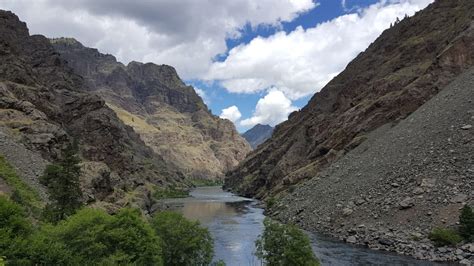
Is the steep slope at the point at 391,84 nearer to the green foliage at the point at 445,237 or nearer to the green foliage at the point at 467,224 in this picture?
the green foliage at the point at 467,224

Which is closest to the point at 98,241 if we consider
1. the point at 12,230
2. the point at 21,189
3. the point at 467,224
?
the point at 12,230

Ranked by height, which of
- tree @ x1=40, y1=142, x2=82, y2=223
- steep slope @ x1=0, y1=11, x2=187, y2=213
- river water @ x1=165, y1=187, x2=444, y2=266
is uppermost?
steep slope @ x1=0, y1=11, x2=187, y2=213

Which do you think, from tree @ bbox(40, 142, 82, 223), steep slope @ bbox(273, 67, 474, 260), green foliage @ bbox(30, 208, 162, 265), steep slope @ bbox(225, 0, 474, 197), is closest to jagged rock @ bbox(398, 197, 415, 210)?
steep slope @ bbox(273, 67, 474, 260)

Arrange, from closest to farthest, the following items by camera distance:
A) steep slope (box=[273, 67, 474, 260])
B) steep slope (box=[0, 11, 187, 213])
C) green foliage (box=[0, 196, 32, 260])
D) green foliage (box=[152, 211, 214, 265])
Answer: green foliage (box=[0, 196, 32, 260]), green foliage (box=[152, 211, 214, 265]), steep slope (box=[273, 67, 474, 260]), steep slope (box=[0, 11, 187, 213])

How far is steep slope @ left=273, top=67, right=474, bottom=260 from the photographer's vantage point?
235ft

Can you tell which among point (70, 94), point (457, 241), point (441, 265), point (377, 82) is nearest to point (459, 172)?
point (457, 241)

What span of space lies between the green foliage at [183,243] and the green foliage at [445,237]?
31.6 meters

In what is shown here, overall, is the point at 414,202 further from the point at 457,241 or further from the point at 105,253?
the point at 105,253

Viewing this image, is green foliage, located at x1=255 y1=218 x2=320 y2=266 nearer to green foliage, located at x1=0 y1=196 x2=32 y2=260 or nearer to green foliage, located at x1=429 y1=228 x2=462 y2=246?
green foliage, located at x1=429 y1=228 x2=462 y2=246

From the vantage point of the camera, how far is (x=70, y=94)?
15238cm

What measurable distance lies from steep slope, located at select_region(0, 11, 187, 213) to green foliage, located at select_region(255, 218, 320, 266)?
44.6 meters

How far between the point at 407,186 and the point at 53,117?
88.0 metres

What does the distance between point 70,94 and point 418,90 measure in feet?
Answer: 343

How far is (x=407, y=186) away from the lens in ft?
267
